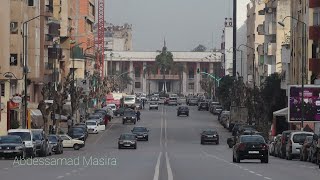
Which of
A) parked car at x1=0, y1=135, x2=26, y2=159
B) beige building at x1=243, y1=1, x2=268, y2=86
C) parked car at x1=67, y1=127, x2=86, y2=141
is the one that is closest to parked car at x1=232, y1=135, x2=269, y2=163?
parked car at x1=0, y1=135, x2=26, y2=159

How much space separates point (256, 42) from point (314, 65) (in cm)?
6989

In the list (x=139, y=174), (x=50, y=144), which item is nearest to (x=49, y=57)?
(x=50, y=144)

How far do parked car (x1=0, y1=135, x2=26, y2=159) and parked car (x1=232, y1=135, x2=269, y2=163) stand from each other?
11404 mm

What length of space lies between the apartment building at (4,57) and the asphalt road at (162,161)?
749cm

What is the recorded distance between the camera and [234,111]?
12394cm

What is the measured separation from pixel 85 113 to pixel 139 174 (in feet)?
320

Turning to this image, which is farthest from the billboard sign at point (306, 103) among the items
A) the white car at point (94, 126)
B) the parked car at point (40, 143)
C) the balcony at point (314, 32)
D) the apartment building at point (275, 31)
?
the apartment building at point (275, 31)

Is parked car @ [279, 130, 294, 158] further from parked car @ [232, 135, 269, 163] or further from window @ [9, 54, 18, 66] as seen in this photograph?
window @ [9, 54, 18, 66]

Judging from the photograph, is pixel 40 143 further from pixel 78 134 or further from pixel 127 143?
pixel 78 134

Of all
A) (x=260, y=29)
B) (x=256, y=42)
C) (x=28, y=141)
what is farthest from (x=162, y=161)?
(x=256, y=42)

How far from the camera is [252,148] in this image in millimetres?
51188

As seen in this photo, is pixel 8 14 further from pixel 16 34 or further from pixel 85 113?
pixel 85 113

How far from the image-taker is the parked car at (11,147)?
54906mm

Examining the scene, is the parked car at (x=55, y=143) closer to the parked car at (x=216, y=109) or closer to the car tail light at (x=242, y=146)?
the car tail light at (x=242, y=146)
